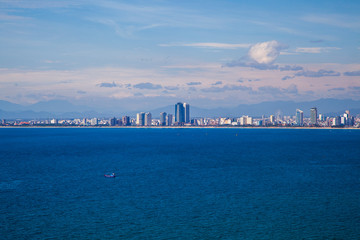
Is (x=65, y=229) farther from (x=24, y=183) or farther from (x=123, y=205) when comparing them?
(x=24, y=183)

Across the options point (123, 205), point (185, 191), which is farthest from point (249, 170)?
point (123, 205)

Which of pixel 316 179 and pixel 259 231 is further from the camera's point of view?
pixel 316 179

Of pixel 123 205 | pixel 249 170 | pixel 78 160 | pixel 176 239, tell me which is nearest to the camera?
pixel 176 239

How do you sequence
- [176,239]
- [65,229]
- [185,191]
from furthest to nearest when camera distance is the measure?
[185,191] < [65,229] < [176,239]

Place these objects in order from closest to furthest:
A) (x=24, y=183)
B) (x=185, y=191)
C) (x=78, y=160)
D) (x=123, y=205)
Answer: (x=123, y=205)
(x=185, y=191)
(x=24, y=183)
(x=78, y=160)

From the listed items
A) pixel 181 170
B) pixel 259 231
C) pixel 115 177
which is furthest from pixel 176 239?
pixel 181 170

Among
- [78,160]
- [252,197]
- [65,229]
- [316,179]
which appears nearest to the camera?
[65,229]


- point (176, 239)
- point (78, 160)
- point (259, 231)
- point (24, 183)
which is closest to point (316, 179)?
point (259, 231)

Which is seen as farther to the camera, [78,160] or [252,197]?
[78,160]

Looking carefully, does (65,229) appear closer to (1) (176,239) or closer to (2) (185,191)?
(1) (176,239)
